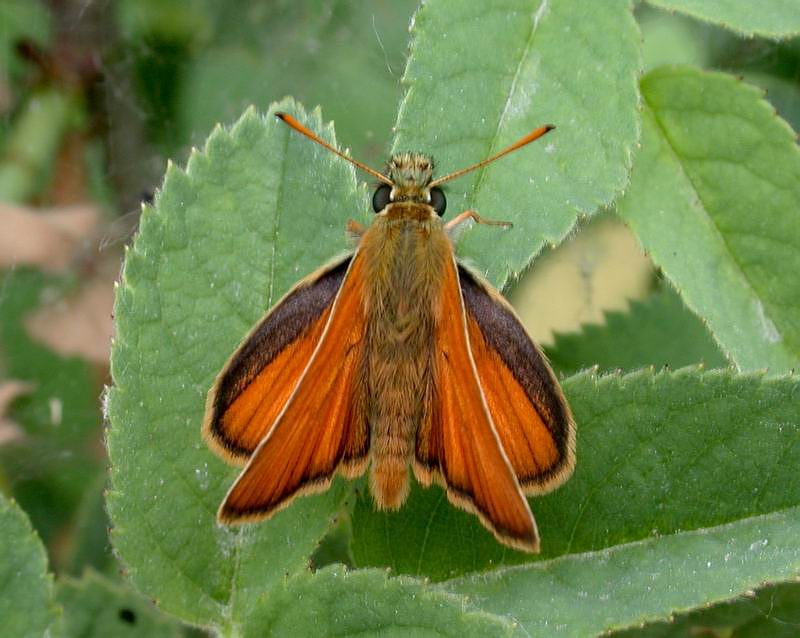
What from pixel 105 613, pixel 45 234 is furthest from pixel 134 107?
pixel 105 613

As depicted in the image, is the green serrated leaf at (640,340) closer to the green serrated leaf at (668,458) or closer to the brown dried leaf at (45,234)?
the green serrated leaf at (668,458)

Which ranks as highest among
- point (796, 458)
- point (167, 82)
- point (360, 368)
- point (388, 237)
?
point (167, 82)

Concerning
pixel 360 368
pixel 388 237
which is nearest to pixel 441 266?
pixel 388 237

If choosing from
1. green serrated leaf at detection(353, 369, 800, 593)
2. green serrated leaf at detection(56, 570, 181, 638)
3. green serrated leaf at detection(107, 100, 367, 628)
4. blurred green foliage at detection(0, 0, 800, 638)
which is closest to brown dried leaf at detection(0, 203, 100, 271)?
blurred green foliage at detection(0, 0, 800, 638)

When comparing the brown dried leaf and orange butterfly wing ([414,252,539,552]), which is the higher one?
the brown dried leaf

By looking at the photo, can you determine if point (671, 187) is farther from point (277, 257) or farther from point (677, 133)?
point (277, 257)

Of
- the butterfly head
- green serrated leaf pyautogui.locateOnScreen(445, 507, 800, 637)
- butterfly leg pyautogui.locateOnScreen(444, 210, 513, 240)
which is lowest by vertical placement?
green serrated leaf pyautogui.locateOnScreen(445, 507, 800, 637)

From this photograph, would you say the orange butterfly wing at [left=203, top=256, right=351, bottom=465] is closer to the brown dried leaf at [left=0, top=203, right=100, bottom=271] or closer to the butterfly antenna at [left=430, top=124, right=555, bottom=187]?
the butterfly antenna at [left=430, top=124, right=555, bottom=187]
